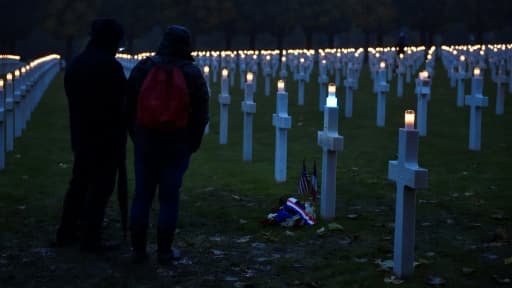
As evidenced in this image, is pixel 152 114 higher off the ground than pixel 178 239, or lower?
higher

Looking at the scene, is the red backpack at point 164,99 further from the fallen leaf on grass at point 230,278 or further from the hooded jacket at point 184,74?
the fallen leaf on grass at point 230,278

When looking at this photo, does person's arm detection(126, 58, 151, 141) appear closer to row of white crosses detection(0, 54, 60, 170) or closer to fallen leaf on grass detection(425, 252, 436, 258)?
fallen leaf on grass detection(425, 252, 436, 258)

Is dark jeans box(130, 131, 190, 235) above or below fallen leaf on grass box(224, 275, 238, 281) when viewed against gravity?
above

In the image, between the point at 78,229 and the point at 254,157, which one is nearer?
Result: the point at 78,229

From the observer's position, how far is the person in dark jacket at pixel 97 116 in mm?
8547

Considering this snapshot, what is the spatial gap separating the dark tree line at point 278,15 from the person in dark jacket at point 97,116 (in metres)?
59.1

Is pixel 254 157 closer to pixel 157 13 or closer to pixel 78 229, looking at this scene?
pixel 78 229

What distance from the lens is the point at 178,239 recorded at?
30.8 ft

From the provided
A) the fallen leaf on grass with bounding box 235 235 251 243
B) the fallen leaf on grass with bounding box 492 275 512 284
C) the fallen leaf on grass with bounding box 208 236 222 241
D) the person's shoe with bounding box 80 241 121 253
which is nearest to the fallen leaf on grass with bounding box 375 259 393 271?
the fallen leaf on grass with bounding box 492 275 512 284

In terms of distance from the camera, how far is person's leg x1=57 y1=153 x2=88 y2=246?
8.79 m

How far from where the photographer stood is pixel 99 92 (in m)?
8.54

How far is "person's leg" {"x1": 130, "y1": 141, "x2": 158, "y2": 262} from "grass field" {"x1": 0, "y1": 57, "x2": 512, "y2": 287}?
0.22m

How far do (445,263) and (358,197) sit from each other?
3.66 meters

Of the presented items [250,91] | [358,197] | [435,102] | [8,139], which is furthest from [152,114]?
[435,102]
